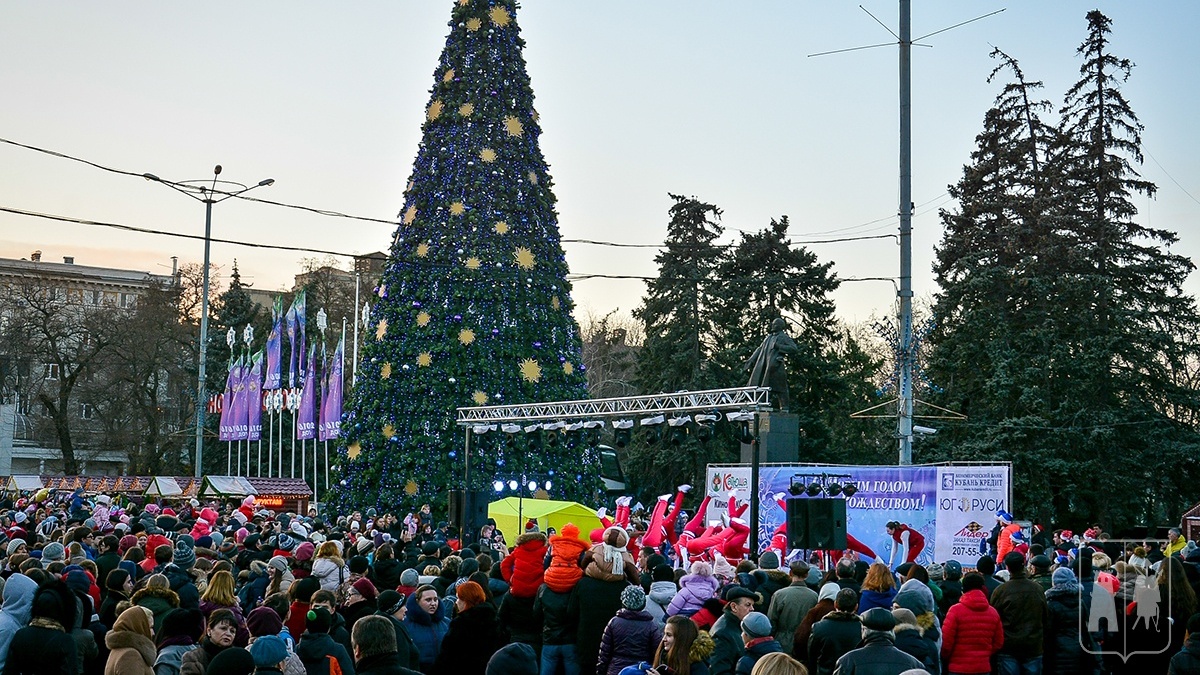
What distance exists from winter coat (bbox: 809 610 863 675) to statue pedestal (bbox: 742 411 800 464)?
56.3 ft

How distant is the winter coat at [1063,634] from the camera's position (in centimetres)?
1059

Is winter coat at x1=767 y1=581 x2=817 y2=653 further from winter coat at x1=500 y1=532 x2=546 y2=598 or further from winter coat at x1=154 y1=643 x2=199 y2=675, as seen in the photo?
winter coat at x1=154 y1=643 x2=199 y2=675

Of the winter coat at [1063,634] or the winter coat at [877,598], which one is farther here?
the winter coat at [1063,634]

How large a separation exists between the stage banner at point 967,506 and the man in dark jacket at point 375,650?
14.2 metres

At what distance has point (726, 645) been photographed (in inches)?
321

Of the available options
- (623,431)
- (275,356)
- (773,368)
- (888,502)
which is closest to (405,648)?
(888,502)

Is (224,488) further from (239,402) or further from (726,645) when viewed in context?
(726,645)

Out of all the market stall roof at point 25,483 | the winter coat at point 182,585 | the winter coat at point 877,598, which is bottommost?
the market stall roof at point 25,483

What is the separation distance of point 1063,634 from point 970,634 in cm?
167

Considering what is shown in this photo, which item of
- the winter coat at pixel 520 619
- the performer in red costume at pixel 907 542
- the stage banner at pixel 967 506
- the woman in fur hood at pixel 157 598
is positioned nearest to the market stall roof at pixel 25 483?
the performer in red costume at pixel 907 542

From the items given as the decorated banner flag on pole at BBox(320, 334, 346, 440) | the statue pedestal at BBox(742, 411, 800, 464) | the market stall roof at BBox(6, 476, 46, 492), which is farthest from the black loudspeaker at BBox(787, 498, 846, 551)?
the market stall roof at BBox(6, 476, 46, 492)

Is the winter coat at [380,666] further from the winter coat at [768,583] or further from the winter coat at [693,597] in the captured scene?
the winter coat at [768,583]

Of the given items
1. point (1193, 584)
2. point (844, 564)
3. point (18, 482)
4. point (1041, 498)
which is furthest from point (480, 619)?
point (18, 482)

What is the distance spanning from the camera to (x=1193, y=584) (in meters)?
11.9
